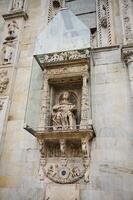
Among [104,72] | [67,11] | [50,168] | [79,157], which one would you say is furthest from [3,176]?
[67,11]

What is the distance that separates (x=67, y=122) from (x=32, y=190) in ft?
4.78

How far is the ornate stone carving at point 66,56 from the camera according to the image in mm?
5285

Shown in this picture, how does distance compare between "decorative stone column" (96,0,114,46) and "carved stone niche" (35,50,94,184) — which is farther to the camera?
"decorative stone column" (96,0,114,46)

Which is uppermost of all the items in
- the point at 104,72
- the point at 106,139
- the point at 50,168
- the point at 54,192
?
the point at 104,72

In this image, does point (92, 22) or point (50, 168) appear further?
point (92, 22)

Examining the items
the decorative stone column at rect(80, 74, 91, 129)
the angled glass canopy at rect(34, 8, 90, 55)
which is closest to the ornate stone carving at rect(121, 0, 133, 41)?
the angled glass canopy at rect(34, 8, 90, 55)

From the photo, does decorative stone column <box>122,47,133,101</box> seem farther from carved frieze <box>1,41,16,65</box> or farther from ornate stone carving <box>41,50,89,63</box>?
carved frieze <box>1,41,16,65</box>

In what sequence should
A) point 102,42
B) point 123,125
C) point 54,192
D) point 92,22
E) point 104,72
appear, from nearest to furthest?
point 54,192
point 123,125
point 104,72
point 102,42
point 92,22

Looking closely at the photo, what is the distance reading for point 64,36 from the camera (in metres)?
5.71

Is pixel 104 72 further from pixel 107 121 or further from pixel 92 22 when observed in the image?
pixel 92 22

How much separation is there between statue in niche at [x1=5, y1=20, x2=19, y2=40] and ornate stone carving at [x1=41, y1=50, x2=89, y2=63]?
1.52 meters

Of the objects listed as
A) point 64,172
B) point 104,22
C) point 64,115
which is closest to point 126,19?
point 104,22

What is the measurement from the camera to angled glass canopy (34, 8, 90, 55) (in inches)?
218

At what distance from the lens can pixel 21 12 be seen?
6.74 meters
